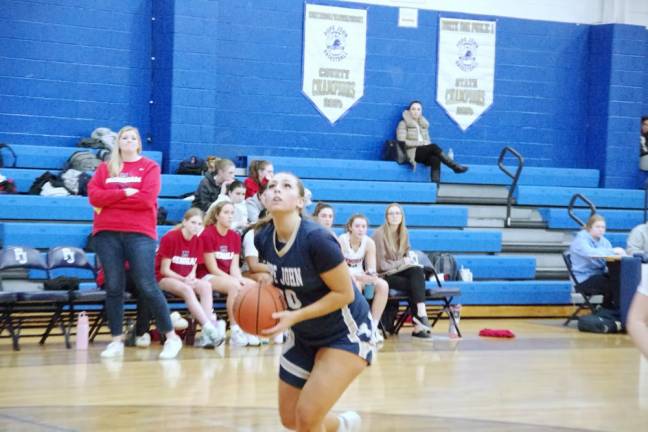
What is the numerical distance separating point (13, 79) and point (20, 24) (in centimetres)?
61

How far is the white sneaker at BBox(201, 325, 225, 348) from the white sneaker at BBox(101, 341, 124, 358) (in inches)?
29.6

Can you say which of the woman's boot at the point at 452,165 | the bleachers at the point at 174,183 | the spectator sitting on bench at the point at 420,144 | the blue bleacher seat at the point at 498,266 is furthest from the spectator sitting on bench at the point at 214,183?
the woman's boot at the point at 452,165

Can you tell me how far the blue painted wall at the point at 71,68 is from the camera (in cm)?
1177

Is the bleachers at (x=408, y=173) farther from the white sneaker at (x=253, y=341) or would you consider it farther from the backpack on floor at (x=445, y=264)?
the white sneaker at (x=253, y=341)

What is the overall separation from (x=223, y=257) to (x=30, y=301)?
1.70 meters

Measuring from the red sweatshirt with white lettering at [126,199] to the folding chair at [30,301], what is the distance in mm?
805

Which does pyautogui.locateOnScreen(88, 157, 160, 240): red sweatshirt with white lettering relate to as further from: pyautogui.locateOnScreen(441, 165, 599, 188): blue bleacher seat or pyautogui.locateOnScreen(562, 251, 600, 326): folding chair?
pyautogui.locateOnScreen(441, 165, 599, 188): blue bleacher seat

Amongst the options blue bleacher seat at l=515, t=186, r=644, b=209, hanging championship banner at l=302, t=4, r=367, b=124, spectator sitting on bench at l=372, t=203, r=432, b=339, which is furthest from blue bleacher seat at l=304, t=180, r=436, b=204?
spectator sitting on bench at l=372, t=203, r=432, b=339

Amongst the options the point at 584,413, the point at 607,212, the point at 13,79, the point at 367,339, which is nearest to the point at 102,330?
the point at 13,79

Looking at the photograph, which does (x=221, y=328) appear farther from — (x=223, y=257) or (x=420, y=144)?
(x=420, y=144)

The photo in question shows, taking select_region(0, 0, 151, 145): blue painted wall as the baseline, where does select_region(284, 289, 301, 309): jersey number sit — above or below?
below

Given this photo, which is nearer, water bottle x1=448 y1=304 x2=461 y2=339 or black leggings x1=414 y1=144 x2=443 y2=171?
water bottle x1=448 y1=304 x2=461 y2=339

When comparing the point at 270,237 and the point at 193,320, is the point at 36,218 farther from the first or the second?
the point at 270,237

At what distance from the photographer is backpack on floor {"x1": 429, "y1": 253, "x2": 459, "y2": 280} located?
11.9 metres
